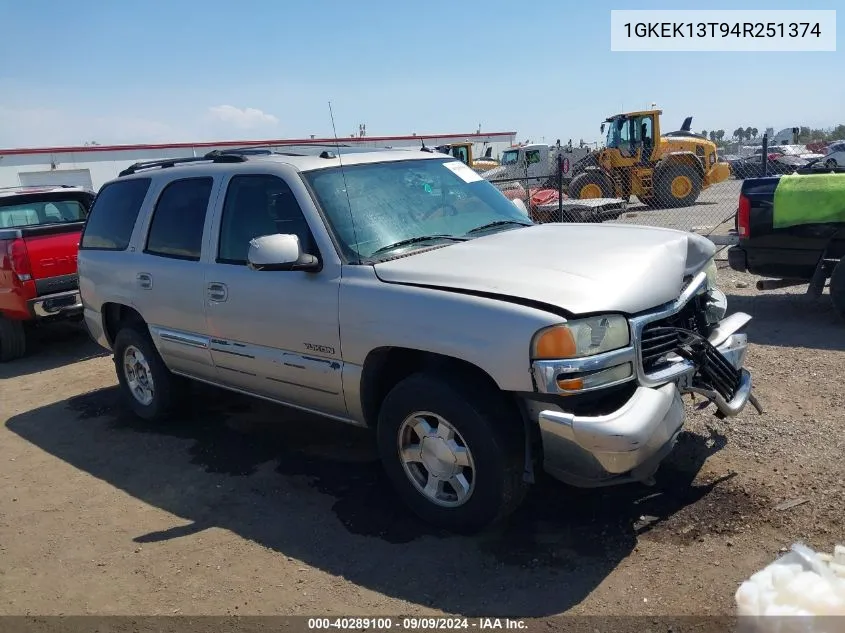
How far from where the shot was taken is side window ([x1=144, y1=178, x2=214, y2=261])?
487 centimetres

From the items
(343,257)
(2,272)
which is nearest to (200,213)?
(343,257)

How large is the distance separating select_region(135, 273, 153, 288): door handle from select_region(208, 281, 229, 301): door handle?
0.81 metres

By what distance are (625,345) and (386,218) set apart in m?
1.60

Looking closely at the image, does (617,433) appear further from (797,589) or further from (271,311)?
(271,311)

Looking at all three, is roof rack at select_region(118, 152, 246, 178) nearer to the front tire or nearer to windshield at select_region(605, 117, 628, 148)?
the front tire

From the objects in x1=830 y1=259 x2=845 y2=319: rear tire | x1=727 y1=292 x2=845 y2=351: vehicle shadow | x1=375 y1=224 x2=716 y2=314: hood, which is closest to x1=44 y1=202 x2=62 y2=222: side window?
x1=375 y1=224 x2=716 y2=314: hood

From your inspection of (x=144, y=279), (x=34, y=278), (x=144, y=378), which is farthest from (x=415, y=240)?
(x=34, y=278)

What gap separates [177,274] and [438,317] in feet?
7.82

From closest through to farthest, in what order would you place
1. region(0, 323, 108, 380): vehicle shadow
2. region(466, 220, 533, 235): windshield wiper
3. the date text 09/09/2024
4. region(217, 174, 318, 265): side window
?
1. the date text 09/09/2024
2. region(217, 174, 318, 265): side window
3. region(466, 220, 533, 235): windshield wiper
4. region(0, 323, 108, 380): vehicle shadow

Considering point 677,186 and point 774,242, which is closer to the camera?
point 774,242

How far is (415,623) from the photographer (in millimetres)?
3023

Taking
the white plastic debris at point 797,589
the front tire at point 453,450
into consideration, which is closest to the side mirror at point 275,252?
the front tire at point 453,450

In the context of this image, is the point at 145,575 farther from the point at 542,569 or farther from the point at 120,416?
the point at 120,416

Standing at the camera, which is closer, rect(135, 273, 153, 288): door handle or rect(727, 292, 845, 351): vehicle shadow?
rect(135, 273, 153, 288): door handle
